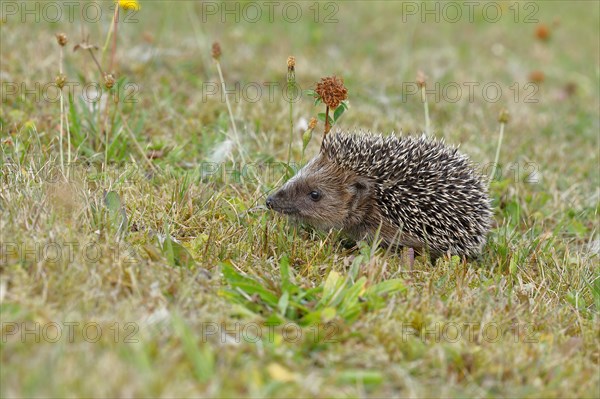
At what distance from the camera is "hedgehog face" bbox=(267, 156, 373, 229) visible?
5.91 meters

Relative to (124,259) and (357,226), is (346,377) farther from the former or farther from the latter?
(357,226)

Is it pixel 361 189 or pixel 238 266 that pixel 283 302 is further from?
pixel 361 189

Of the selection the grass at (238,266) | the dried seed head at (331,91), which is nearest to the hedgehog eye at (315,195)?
the grass at (238,266)

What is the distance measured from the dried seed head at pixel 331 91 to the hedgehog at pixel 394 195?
59cm

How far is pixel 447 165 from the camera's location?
232 inches

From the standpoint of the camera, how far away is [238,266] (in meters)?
4.83

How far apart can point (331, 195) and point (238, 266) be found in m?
1.45

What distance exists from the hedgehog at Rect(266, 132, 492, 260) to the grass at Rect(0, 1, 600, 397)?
0.24 metres

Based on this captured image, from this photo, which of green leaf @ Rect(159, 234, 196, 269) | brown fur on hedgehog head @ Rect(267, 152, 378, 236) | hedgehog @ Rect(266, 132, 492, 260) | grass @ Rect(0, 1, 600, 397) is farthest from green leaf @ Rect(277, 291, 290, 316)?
brown fur on hedgehog head @ Rect(267, 152, 378, 236)

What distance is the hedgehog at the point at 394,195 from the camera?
5.74 meters

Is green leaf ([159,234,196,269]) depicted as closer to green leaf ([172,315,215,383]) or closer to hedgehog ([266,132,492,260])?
green leaf ([172,315,215,383])

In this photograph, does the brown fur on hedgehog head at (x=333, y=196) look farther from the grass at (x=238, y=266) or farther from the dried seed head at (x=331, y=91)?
the dried seed head at (x=331, y=91)

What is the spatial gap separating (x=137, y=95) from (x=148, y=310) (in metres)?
4.32

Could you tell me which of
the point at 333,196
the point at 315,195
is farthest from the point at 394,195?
the point at 315,195
